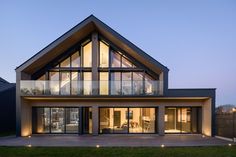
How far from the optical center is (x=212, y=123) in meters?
20.4

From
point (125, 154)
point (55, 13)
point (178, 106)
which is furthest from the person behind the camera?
point (55, 13)

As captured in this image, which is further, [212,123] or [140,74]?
[140,74]

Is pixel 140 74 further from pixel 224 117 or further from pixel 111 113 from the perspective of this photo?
pixel 224 117

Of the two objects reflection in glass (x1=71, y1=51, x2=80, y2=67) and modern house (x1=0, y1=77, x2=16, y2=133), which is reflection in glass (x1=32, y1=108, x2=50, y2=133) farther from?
reflection in glass (x1=71, y1=51, x2=80, y2=67)

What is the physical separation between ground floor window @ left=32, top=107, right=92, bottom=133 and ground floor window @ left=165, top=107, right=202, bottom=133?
6723mm

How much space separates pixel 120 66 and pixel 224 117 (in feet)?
30.2

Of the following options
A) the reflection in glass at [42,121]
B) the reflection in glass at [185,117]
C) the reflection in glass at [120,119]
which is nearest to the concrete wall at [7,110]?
the reflection in glass at [42,121]

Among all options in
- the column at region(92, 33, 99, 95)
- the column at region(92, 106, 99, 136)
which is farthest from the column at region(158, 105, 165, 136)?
the column at region(92, 33, 99, 95)

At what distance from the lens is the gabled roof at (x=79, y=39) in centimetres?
2020

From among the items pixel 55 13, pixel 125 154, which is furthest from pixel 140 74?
pixel 55 13

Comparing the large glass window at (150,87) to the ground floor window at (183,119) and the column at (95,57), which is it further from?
the column at (95,57)

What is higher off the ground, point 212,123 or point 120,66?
point 120,66

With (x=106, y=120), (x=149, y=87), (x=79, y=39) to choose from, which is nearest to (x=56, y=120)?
(x=106, y=120)

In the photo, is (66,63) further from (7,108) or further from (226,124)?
(226,124)
